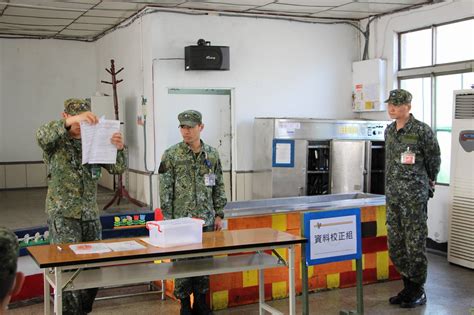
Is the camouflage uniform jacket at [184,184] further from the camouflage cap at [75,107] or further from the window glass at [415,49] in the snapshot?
the window glass at [415,49]

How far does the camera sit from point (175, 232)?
377cm

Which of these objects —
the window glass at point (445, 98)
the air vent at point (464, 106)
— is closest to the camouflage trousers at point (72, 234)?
the air vent at point (464, 106)

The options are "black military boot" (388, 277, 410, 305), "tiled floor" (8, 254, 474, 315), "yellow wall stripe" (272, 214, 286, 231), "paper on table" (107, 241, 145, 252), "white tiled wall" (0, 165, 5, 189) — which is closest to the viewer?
"paper on table" (107, 241, 145, 252)

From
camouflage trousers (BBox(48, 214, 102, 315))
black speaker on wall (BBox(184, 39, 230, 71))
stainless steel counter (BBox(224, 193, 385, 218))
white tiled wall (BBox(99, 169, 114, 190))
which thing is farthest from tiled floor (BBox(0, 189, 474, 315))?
white tiled wall (BBox(99, 169, 114, 190))

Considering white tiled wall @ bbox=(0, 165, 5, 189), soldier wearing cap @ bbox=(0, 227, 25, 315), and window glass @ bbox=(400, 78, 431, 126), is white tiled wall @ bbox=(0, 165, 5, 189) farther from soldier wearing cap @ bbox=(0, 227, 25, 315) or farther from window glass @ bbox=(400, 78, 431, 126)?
soldier wearing cap @ bbox=(0, 227, 25, 315)

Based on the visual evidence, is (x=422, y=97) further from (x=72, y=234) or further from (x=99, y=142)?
(x=72, y=234)

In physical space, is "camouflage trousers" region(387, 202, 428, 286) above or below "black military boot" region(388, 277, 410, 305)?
above

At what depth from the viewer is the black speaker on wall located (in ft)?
25.4

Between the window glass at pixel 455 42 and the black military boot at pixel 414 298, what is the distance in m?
3.32

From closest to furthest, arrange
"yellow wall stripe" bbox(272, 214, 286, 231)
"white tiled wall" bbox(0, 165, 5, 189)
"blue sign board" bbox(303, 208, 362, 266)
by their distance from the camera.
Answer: "blue sign board" bbox(303, 208, 362, 266)
"yellow wall stripe" bbox(272, 214, 286, 231)
"white tiled wall" bbox(0, 165, 5, 189)

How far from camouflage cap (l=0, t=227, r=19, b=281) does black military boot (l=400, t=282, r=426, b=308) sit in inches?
167

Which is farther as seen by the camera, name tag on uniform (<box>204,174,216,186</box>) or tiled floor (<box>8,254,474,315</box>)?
tiled floor (<box>8,254,474,315</box>)

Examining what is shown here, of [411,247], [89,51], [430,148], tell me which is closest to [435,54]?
[430,148]

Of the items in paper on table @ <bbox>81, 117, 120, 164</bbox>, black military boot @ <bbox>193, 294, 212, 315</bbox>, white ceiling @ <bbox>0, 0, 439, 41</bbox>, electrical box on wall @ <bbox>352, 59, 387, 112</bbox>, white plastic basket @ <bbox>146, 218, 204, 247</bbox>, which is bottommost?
black military boot @ <bbox>193, 294, 212, 315</bbox>
